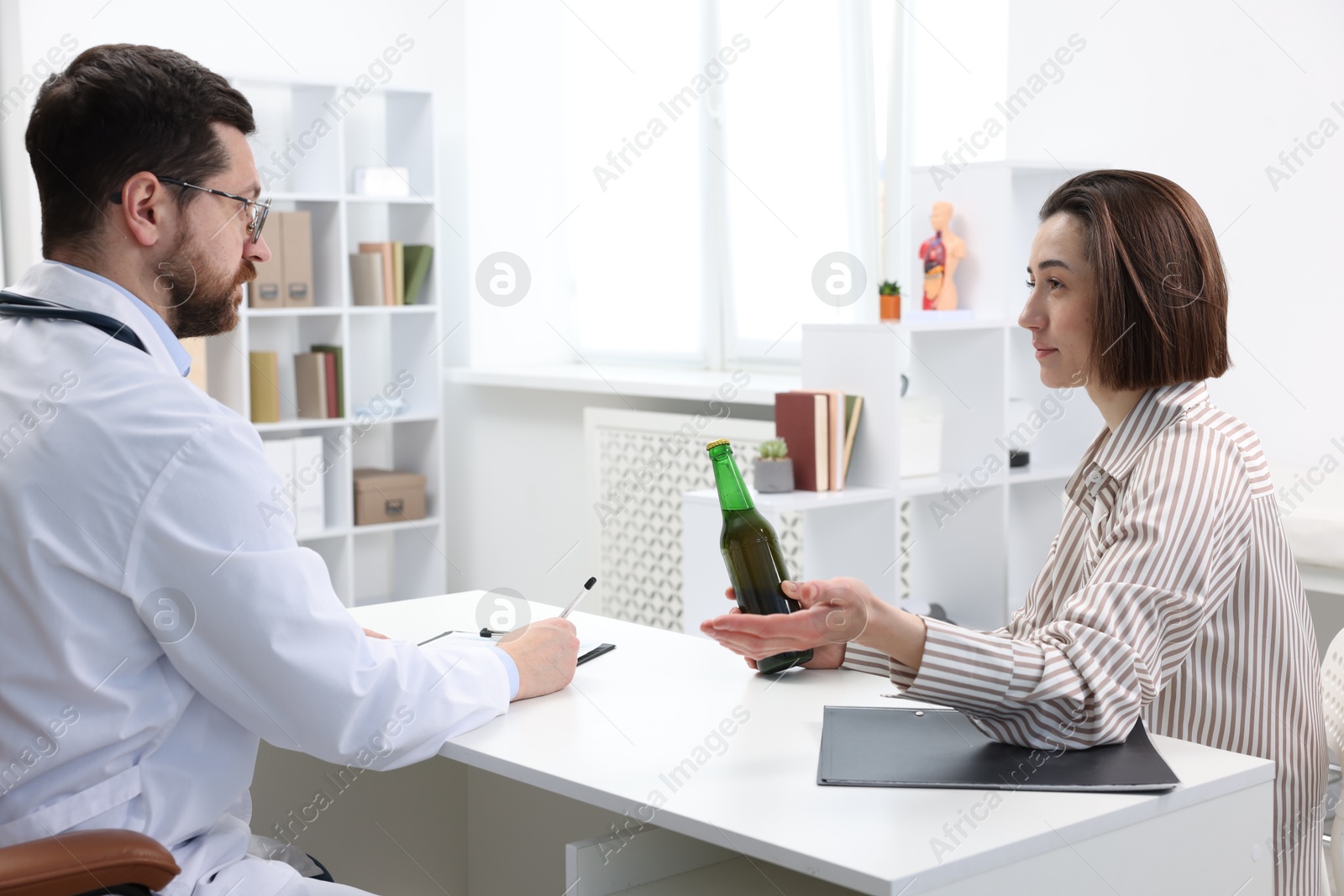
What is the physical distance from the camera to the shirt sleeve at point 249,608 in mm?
1319

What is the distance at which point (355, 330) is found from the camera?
16.9 ft

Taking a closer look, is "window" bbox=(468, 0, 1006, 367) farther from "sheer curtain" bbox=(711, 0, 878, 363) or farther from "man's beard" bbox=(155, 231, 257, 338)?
"man's beard" bbox=(155, 231, 257, 338)

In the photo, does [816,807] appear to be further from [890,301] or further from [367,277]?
[367,277]

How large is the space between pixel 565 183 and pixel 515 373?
3.13 ft

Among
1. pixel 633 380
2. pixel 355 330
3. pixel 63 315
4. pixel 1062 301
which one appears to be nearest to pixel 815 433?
pixel 633 380

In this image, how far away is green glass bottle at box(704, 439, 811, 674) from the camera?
5.60 ft

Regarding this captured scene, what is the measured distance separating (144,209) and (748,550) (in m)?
0.83

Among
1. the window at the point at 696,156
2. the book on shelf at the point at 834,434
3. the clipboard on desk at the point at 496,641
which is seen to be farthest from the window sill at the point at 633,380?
the clipboard on desk at the point at 496,641

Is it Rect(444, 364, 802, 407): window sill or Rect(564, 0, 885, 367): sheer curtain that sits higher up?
Rect(564, 0, 885, 367): sheer curtain

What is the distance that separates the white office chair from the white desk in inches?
12.6

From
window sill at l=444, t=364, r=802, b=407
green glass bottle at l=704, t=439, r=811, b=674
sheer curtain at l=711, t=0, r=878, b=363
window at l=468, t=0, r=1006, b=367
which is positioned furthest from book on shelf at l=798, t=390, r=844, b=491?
green glass bottle at l=704, t=439, r=811, b=674

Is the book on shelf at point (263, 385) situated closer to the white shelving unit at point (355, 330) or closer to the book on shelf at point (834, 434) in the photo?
the white shelving unit at point (355, 330)

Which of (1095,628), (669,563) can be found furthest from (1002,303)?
(1095,628)

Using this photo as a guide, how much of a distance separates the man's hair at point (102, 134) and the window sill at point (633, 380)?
261cm
